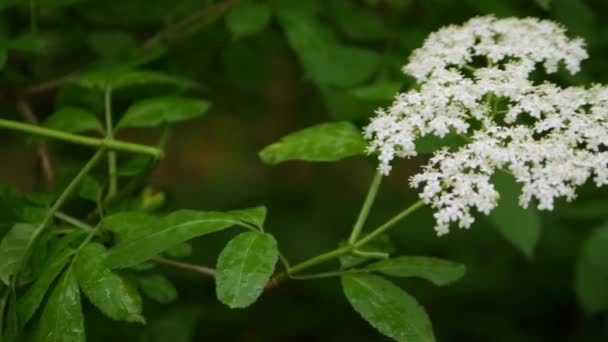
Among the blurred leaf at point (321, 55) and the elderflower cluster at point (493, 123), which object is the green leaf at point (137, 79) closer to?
the blurred leaf at point (321, 55)

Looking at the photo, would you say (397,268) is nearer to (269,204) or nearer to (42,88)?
(42,88)

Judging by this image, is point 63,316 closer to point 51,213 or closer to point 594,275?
point 51,213

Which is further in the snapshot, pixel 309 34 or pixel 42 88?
pixel 42 88

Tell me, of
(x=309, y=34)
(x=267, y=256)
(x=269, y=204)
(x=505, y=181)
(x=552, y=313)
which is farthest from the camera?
(x=269, y=204)

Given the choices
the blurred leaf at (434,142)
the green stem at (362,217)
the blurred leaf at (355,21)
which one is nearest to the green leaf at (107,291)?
the green stem at (362,217)

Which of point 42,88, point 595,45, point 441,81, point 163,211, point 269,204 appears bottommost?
point 269,204

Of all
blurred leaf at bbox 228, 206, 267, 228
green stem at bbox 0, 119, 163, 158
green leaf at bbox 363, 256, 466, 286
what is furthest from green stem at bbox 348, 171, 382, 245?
green stem at bbox 0, 119, 163, 158

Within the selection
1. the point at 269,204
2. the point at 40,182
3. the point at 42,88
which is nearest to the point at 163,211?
the point at 40,182
